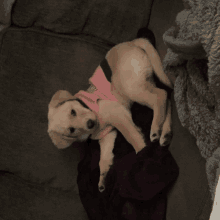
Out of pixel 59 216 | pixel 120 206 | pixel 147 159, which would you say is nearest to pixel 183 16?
pixel 147 159

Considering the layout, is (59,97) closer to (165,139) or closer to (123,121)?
(123,121)

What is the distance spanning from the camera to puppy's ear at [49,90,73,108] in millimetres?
918

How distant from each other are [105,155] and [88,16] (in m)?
0.68

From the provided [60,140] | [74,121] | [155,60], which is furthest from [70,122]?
[155,60]

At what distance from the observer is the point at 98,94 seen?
931 mm

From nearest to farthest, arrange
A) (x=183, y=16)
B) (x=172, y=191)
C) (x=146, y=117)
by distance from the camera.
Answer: (x=183, y=16), (x=172, y=191), (x=146, y=117)

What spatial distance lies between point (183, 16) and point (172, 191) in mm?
587

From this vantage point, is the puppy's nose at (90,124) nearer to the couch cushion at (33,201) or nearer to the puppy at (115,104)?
the puppy at (115,104)

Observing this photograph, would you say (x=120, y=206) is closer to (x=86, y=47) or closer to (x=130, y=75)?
(x=130, y=75)

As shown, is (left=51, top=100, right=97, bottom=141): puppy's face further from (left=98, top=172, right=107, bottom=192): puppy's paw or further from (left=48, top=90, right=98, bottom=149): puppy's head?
(left=98, top=172, right=107, bottom=192): puppy's paw

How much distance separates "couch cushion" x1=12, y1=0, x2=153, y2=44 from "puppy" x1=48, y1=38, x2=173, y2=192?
17 cm

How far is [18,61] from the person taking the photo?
Answer: 100 centimetres

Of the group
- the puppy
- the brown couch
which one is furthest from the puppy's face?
the brown couch

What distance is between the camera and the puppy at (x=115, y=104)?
81 centimetres
